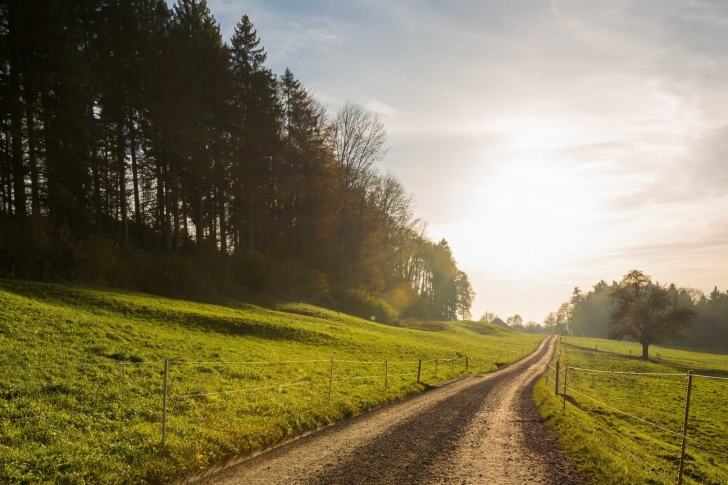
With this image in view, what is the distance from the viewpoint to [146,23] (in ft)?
126

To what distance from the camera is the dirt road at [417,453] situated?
8484 mm

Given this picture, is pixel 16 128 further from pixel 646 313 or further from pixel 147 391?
pixel 646 313

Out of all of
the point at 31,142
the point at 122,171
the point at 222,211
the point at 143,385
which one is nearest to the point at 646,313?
the point at 222,211

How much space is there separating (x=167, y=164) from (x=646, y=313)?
73.2 m

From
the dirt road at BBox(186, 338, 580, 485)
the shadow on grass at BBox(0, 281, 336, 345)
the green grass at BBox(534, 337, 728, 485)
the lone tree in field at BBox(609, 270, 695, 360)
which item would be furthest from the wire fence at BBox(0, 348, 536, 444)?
the lone tree in field at BBox(609, 270, 695, 360)

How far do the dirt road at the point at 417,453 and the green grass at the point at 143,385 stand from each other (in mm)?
1039

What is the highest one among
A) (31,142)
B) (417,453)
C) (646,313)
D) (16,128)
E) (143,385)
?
(16,128)

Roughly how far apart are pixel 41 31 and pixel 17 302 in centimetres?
2190

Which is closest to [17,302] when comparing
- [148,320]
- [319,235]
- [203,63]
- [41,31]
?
[148,320]

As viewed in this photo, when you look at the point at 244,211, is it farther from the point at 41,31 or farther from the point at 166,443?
the point at 166,443

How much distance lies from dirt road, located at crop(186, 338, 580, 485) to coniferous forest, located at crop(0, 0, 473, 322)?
2663cm

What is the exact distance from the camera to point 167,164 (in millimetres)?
40688

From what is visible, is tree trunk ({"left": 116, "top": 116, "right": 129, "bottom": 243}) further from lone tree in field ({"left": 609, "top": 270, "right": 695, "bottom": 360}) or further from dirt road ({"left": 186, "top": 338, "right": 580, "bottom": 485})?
lone tree in field ({"left": 609, "top": 270, "right": 695, "bottom": 360})

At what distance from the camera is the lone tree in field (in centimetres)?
6209
